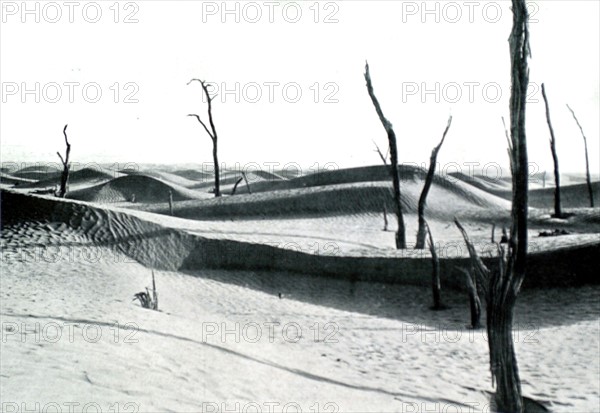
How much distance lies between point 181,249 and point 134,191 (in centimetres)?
2276

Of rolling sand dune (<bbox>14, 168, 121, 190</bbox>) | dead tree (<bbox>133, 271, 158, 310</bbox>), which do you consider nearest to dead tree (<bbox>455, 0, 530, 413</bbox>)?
dead tree (<bbox>133, 271, 158, 310</bbox>)

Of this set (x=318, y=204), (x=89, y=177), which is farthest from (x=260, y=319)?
(x=89, y=177)

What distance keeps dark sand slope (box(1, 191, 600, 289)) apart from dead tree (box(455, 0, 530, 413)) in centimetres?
616

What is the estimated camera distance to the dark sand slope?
12.5 meters

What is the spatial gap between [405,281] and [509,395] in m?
6.80

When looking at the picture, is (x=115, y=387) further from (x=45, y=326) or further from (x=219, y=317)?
(x=219, y=317)

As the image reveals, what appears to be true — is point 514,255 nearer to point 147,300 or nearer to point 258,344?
point 258,344

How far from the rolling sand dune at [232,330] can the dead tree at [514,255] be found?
49 centimetres

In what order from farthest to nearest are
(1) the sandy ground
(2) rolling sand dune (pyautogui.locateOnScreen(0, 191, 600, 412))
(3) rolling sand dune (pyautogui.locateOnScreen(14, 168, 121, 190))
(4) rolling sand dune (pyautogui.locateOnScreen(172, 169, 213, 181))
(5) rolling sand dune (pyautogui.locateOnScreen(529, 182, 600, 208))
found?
1. (4) rolling sand dune (pyautogui.locateOnScreen(172, 169, 213, 181))
2. (3) rolling sand dune (pyautogui.locateOnScreen(14, 168, 121, 190))
3. (5) rolling sand dune (pyautogui.locateOnScreen(529, 182, 600, 208))
4. (2) rolling sand dune (pyautogui.locateOnScreen(0, 191, 600, 412))
5. (1) the sandy ground

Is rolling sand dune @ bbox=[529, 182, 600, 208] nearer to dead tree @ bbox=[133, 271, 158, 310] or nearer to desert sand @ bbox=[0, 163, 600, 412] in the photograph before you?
→ desert sand @ bbox=[0, 163, 600, 412]

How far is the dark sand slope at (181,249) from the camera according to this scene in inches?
490

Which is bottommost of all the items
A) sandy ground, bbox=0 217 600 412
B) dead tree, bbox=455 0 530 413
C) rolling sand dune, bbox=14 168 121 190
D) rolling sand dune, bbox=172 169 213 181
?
sandy ground, bbox=0 217 600 412

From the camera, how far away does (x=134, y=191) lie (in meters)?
35.5

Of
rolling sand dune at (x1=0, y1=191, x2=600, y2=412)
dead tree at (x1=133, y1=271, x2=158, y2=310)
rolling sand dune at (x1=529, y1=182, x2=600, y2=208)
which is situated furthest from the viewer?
rolling sand dune at (x1=529, y1=182, x2=600, y2=208)
